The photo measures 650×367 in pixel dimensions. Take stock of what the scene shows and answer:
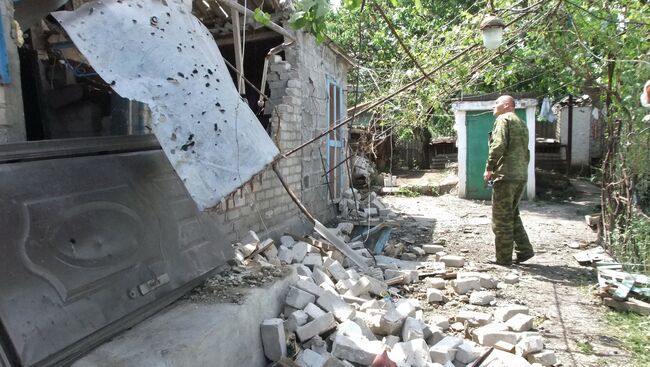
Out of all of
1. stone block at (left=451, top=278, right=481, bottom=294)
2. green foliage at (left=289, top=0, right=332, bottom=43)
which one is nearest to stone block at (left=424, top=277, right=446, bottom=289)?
stone block at (left=451, top=278, right=481, bottom=294)

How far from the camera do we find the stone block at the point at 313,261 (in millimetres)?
4609

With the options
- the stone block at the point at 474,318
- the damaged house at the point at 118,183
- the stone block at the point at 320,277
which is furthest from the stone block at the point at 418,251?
the damaged house at the point at 118,183

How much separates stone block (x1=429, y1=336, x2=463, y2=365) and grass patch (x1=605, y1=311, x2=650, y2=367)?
139cm

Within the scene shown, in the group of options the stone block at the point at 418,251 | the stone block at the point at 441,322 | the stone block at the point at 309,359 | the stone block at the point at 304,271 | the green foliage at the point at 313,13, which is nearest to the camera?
the green foliage at the point at 313,13

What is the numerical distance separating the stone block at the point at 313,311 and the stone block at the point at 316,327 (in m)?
0.04

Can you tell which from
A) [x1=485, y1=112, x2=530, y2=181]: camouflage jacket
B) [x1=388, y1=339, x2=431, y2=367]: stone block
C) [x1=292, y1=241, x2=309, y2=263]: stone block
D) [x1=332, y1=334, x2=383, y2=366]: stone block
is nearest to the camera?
[x1=332, y1=334, x2=383, y2=366]: stone block

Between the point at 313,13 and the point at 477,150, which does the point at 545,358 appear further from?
the point at 477,150

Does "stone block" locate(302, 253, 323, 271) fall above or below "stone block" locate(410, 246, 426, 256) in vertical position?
above

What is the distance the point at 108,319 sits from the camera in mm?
2145

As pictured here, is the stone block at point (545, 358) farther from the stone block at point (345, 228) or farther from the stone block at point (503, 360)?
the stone block at point (345, 228)

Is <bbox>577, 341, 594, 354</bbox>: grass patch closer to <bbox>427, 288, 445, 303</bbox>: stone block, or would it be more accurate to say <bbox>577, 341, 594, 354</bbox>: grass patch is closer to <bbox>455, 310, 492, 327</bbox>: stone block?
<bbox>455, 310, 492, 327</bbox>: stone block

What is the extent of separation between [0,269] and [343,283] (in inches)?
114

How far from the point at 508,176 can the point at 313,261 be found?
8.98 feet

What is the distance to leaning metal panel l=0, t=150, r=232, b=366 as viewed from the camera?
190cm
